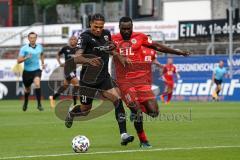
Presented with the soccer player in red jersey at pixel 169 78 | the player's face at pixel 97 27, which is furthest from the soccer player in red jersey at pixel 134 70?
the soccer player in red jersey at pixel 169 78

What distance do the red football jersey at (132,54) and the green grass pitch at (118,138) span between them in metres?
1.29

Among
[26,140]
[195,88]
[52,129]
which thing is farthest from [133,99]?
[195,88]

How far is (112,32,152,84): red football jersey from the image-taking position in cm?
1449

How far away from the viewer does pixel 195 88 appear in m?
39.6

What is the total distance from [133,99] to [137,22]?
33.4 metres

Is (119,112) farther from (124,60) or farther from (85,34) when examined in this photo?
(85,34)

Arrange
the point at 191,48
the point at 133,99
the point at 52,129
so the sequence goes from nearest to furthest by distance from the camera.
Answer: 1. the point at 133,99
2. the point at 52,129
3. the point at 191,48

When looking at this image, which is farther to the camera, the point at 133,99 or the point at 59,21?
the point at 59,21

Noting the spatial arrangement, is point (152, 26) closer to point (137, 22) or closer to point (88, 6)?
point (137, 22)

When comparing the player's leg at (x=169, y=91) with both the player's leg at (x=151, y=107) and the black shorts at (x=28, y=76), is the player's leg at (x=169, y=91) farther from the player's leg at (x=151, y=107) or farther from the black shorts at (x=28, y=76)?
the player's leg at (x=151, y=107)

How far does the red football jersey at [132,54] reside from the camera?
14.5 m

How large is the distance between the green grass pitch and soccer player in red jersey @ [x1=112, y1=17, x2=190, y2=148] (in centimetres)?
76

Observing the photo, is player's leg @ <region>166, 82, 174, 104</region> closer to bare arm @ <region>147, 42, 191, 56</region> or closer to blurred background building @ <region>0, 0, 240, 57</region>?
blurred background building @ <region>0, 0, 240, 57</region>

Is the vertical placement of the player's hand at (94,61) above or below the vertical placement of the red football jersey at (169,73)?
above
